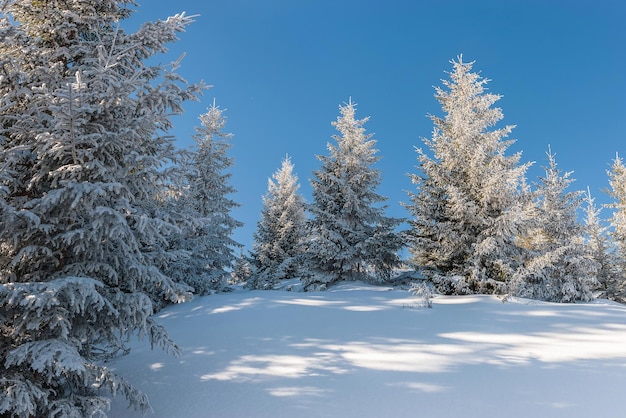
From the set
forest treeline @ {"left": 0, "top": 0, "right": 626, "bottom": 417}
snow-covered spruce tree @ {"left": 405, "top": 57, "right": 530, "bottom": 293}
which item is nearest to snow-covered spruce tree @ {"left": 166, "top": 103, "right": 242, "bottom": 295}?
forest treeline @ {"left": 0, "top": 0, "right": 626, "bottom": 417}

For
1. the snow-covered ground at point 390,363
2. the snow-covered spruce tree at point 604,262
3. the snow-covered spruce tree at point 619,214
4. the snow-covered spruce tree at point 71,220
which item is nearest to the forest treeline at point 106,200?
the snow-covered spruce tree at point 71,220

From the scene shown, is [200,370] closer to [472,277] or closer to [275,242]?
[472,277]

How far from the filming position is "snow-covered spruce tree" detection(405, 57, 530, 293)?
11422mm

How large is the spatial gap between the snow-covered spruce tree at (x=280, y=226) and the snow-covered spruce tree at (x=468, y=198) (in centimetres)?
1185

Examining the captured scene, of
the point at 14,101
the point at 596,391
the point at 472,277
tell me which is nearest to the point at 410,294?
the point at 472,277

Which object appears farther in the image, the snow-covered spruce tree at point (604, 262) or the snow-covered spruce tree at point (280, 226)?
the snow-covered spruce tree at point (280, 226)

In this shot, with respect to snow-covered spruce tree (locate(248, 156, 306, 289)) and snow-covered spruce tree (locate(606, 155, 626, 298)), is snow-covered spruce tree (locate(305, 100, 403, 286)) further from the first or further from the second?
snow-covered spruce tree (locate(606, 155, 626, 298))

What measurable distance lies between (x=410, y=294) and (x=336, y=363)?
624 centimetres

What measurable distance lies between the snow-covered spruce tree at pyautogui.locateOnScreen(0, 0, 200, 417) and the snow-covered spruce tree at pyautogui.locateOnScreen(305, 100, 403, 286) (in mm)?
10678

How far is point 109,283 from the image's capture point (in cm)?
529

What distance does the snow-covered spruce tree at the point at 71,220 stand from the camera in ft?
13.8

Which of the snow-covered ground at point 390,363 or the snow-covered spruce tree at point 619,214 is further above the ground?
A: the snow-covered spruce tree at point 619,214

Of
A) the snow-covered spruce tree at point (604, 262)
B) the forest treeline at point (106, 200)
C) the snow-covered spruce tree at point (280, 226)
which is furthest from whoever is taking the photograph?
the snow-covered spruce tree at point (280, 226)

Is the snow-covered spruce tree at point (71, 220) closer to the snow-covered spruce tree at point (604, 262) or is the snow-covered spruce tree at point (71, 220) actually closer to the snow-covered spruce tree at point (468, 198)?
the snow-covered spruce tree at point (468, 198)
